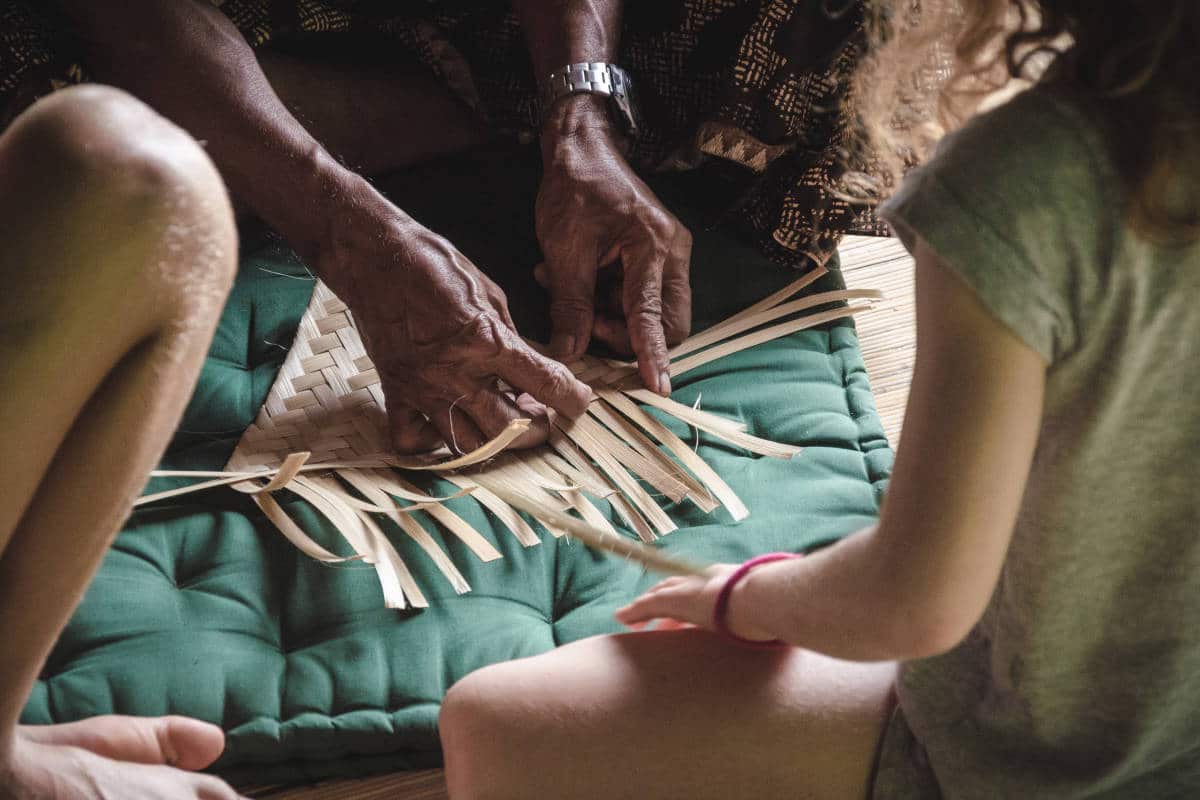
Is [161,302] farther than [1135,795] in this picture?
No

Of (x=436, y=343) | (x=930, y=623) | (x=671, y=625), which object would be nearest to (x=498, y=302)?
(x=436, y=343)

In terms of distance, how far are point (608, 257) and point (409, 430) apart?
303mm

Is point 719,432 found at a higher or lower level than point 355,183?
lower

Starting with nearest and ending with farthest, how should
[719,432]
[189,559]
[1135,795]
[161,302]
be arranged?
[161,302]
[1135,795]
[189,559]
[719,432]

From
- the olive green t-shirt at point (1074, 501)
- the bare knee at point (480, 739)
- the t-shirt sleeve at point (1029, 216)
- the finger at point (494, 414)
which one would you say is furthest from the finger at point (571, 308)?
the t-shirt sleeve at point (1029, 216)

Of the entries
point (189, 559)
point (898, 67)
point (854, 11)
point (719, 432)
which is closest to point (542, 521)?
point (719, 432)

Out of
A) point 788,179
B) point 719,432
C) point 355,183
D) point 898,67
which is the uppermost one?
point 898,67

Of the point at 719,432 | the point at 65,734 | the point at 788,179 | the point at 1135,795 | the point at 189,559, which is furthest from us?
the point at 788,179

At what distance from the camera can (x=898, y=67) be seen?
76 cm

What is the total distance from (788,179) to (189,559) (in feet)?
2.61

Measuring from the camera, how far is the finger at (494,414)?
1079 millimetres

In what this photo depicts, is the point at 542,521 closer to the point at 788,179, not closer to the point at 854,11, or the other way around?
the point at 788,179

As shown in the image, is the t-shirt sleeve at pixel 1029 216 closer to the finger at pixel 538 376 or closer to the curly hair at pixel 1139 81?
the curly hair at pixel 1139 81

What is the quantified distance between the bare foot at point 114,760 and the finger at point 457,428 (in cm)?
38
